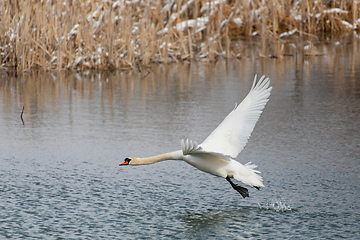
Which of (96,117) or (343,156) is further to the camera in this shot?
(96,117)

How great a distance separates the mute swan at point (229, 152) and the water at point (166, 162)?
31 cm

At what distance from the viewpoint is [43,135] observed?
10.8 metres

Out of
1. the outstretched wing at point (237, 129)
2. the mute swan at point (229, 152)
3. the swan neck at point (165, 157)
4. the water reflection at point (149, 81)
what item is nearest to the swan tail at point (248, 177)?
the mute swan at point (229, 152)

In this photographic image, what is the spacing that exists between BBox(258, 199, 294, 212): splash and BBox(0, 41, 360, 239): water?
21 millimetres

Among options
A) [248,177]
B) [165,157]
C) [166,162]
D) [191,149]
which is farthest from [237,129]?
[166,162]

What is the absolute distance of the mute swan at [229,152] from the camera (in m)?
7.09

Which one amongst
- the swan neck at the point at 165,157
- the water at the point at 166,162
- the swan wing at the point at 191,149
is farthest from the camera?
the swan neck at the point at 165,157

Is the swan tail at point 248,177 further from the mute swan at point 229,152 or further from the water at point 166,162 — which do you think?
the water at point 166,162

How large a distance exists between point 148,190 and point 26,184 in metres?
1.46

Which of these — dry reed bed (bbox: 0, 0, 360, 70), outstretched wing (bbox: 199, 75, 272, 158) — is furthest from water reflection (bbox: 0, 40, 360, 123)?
outstretched wing (bbox: 199, 75, 272, 158)

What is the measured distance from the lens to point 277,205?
23.1 ft

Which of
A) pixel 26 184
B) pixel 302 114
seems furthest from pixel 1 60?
pixel 26 184

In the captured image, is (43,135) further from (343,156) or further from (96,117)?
(343,156)

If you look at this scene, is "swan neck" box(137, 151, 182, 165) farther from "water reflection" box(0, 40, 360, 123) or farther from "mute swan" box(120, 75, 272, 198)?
"water reflection" box(0, 40, 360, 123)
